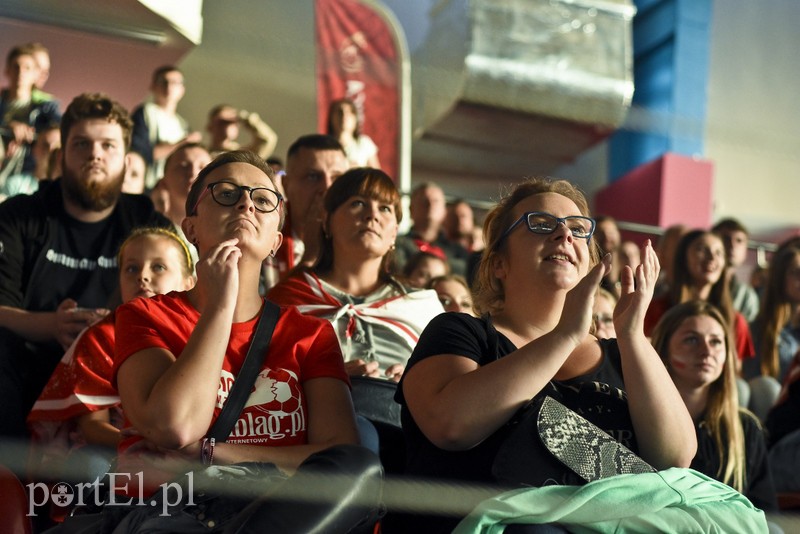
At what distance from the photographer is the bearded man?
2.47m

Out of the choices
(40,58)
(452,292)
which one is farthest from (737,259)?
(40,58)

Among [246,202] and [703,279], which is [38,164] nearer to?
[703,279]

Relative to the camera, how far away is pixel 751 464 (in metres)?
2.48

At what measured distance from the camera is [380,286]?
99.4 inches

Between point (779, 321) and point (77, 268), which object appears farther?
point (779, 321)

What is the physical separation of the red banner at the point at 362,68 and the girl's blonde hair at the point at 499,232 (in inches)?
165

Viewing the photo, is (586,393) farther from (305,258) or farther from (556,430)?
(305,258)

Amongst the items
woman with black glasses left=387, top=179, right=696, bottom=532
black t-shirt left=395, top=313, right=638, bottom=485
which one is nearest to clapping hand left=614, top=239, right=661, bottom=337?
woman with black glasses left=387, top=179, right=696, bottom=532

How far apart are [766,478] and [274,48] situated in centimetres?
526

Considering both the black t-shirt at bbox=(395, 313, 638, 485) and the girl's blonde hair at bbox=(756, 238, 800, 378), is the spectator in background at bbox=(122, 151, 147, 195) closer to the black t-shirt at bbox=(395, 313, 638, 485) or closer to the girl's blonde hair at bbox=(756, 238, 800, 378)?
the black t-shirt at bbox=(395, 313, 638, 485)

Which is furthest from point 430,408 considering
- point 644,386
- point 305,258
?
point 305,258

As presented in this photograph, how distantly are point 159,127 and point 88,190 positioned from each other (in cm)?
196

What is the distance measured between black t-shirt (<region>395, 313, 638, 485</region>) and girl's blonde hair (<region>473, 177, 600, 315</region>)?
0.54 ft

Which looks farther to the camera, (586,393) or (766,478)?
(766,478)
